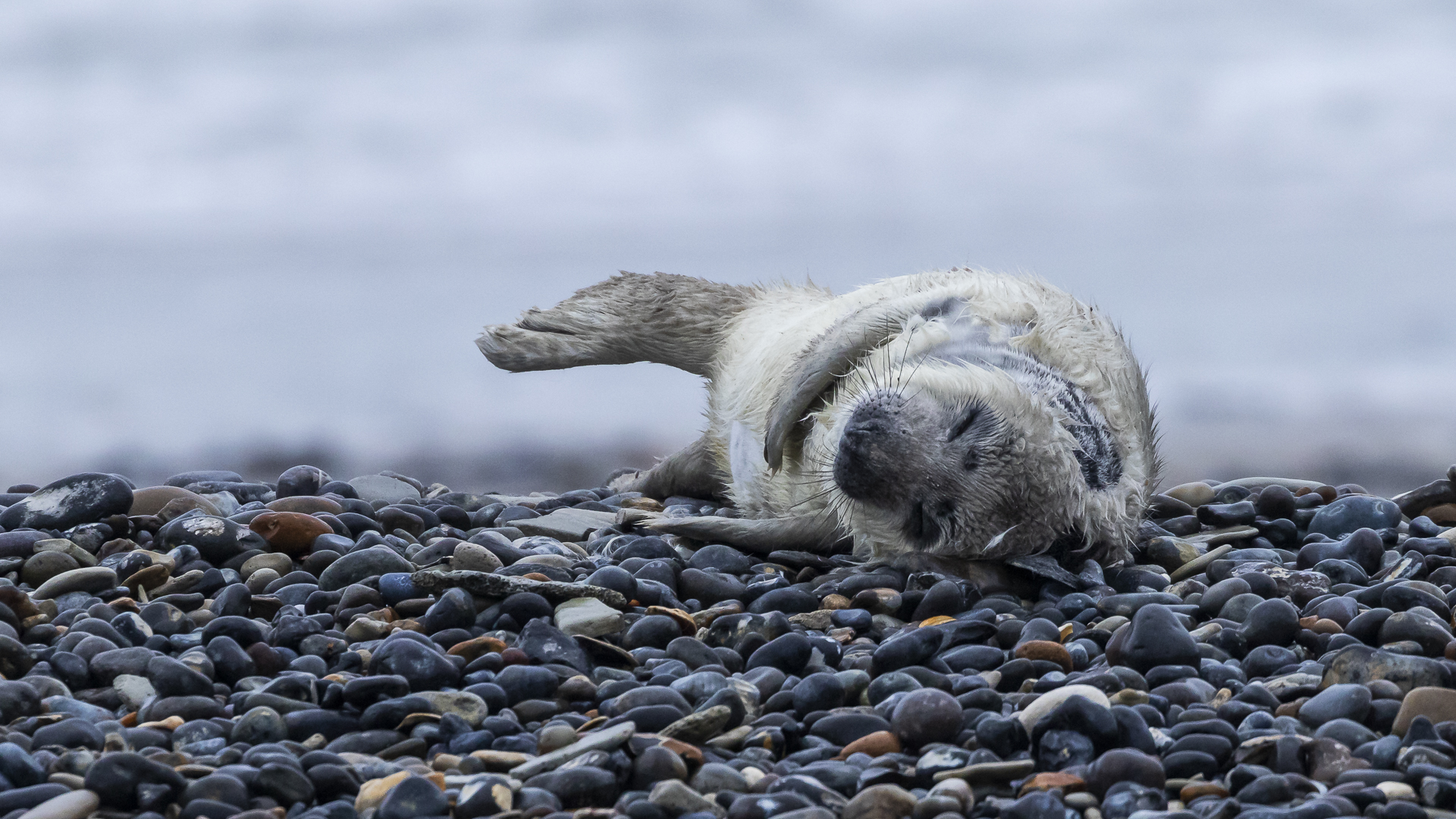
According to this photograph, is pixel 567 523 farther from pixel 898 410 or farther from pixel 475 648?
pixel 475 648

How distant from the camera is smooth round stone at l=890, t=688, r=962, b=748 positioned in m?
2.88

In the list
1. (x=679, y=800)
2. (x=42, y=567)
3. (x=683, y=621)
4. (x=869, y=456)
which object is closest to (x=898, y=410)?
(x=869, y=456)

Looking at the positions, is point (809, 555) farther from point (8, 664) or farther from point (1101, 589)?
point (8, 664)

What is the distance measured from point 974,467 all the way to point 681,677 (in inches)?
62.3

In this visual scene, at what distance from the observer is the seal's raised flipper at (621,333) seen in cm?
661

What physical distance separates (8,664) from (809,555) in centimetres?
281

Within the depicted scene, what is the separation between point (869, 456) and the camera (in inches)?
169

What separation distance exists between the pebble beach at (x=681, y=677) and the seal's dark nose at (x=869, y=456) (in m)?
0.36

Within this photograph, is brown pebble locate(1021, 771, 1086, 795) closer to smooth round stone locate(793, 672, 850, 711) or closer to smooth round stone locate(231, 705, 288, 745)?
smooth round stone locate(793, 672, 850, 711)

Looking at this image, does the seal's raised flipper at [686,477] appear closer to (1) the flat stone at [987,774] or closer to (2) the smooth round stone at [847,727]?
(2) the smooth round stone at [847,727]

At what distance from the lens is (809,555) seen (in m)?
4.89

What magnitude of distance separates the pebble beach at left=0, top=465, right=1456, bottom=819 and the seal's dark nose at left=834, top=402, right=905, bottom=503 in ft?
1.17

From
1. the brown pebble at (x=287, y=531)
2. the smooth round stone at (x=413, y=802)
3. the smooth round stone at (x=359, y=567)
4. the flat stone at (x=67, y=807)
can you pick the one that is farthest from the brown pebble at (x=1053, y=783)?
the brown pebble at (x=287, y=531)

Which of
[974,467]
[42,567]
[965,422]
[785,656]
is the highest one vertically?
[965,422]
